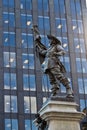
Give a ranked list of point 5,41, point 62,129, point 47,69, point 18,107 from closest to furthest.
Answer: point 62,129 < point 47,69 < point 18,107 < point 5,41

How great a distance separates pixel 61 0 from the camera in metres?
81.5

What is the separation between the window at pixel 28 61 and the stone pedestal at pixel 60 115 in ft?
192

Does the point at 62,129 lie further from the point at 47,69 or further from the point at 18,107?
the point at 18,107

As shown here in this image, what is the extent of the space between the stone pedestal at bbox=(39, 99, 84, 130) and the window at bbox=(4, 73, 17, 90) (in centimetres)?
5631

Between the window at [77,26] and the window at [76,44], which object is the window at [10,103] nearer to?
the window at [76,44]

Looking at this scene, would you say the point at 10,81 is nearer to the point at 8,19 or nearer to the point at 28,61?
the point at 28,61

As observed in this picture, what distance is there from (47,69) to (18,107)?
5443 centimetres

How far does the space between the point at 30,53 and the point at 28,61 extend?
5.69 ft

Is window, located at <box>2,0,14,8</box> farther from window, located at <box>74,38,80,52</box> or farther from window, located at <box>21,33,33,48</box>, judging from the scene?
window, located at <box>74,38,80,52</box>

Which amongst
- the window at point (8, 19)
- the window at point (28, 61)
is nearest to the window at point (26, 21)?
the window at point (8, 19)

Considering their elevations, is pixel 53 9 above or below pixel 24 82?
above

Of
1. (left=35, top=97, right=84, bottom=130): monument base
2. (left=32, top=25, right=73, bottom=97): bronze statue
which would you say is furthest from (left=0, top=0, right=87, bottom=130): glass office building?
(left=35, top=97, right=84, bottom=130): monument base

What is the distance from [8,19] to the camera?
252 feet

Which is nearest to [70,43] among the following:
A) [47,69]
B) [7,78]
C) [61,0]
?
[61,0]
